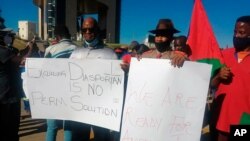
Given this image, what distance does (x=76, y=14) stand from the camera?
1984 inches

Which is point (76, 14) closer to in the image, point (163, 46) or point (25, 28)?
point (25, 28)

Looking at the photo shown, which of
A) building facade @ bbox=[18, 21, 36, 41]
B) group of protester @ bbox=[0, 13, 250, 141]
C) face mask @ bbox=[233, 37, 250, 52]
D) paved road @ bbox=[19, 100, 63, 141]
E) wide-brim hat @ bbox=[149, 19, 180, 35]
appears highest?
building facade @ bbox=[18, 21, 36, 41]

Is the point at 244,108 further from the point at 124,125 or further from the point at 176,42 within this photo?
the point at 176,42

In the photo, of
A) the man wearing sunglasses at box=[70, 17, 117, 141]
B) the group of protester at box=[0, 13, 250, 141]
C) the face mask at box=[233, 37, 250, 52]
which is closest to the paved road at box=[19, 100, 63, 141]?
the group of protester at box=[0, 13, 250, 141]

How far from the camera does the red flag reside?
11.1 ft

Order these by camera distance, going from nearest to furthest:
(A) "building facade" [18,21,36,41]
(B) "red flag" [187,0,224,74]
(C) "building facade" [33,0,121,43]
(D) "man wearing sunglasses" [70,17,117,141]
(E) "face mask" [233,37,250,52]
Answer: (E) "face mask" [233,37,250,52] → (B) "red flag" [187,0,224,74] → (D) "man wearing sunglasses" [70,17,117,141] → (C) "building facade" [33,0,121,43] → (A) "building facade" [18,21,36,41]

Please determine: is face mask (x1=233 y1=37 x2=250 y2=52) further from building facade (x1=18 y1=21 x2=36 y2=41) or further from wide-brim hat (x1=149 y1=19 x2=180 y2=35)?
building facade (x1=18 y1=21 x2=36 y2=41)

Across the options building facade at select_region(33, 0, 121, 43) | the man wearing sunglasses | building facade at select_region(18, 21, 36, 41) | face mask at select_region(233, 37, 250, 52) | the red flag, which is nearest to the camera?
face mask at select_region(233, 37, 250, 52)

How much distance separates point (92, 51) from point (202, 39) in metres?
1.13

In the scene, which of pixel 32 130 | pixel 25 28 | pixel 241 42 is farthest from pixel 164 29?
pixel 25 28

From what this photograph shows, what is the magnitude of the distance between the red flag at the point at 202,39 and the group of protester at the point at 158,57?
0.32 feet

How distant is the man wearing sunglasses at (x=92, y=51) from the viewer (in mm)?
3889

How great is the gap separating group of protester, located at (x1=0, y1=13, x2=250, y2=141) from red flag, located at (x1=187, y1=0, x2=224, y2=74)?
0.10 meters

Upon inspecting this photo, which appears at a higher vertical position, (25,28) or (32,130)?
(25,28)
